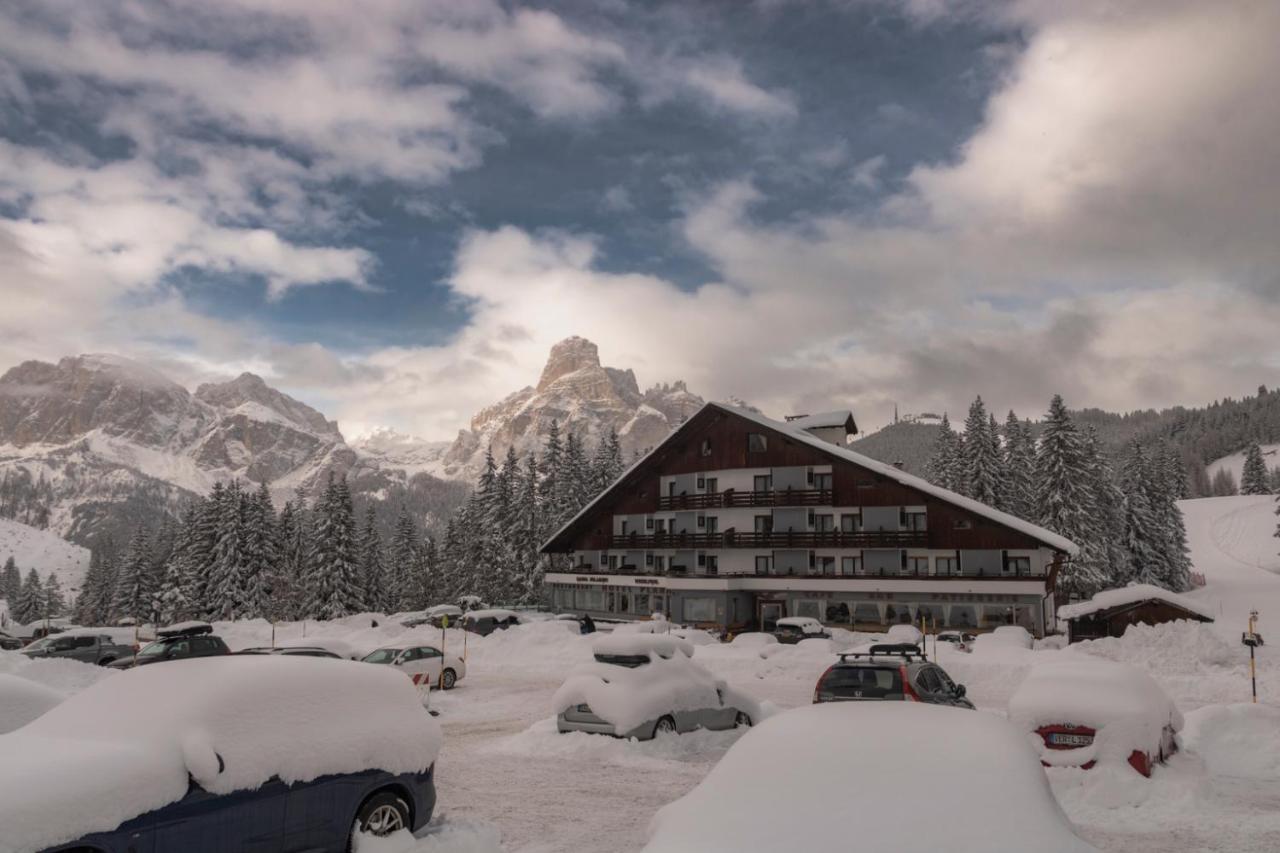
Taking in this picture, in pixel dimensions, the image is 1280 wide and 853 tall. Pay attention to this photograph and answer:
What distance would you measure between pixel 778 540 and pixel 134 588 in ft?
215

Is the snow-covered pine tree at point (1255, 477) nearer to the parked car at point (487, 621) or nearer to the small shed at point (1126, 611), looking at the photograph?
the small shed at point (1126, 611)

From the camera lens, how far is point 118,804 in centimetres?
670

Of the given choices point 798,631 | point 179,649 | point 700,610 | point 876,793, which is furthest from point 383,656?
point 700,610

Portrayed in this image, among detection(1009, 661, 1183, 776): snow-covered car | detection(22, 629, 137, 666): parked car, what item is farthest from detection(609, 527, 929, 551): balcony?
detection(1009, 661, 1183, 776): snow-covered car

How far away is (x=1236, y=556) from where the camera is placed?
104438 mm

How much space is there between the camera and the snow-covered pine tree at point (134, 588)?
8119 centimetres

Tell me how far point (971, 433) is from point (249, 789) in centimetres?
7032

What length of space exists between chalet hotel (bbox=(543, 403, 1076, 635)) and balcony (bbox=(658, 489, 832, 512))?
9 cm

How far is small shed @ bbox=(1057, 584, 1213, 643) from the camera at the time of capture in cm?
3916

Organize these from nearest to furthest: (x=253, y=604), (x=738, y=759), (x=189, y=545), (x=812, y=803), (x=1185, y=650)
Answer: (x=812, y=803) → (x=738, y=759) → (x=1185, y=650) → (x=253, y=604) → (x=189, y=545)

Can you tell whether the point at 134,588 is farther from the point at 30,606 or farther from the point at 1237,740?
the point at 1237,740

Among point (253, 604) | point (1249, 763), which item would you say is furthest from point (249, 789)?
point (253, 604)

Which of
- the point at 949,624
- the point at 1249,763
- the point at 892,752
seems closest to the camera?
the point at 892,752

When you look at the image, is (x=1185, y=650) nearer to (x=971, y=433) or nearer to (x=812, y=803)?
(x=812, y=803)
